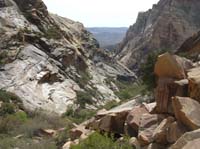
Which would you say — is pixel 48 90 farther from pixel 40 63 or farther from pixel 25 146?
pixel 25 146

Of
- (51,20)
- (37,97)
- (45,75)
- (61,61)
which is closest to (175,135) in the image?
(37,97)

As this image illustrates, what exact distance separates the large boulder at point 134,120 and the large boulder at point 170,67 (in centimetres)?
186

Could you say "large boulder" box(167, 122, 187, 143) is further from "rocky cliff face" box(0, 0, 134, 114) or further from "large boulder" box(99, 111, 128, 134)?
"rocky cliff face" box(0, 0, 134, 114)

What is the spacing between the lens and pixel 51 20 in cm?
5619

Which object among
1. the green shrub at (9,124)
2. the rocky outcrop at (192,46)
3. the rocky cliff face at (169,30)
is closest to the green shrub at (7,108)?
the green shrub at (9,124)

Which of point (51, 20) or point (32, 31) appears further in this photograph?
point (51, 20)

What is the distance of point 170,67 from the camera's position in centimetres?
1569

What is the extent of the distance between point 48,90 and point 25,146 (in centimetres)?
2256

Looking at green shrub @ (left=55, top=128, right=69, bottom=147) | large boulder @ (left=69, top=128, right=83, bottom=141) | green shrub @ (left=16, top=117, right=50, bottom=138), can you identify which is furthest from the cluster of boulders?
green shrub @ (left=16, top=117, right=50, bottom=138)

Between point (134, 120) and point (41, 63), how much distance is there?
29.2 meters

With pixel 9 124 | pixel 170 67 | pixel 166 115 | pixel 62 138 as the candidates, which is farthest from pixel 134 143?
pixel 9 124

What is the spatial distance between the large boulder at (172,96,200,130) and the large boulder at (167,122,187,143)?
0.15 m

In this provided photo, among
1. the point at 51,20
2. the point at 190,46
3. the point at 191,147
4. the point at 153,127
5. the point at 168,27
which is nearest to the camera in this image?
the point at 191,147

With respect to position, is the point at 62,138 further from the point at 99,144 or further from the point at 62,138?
the point at 99,144
